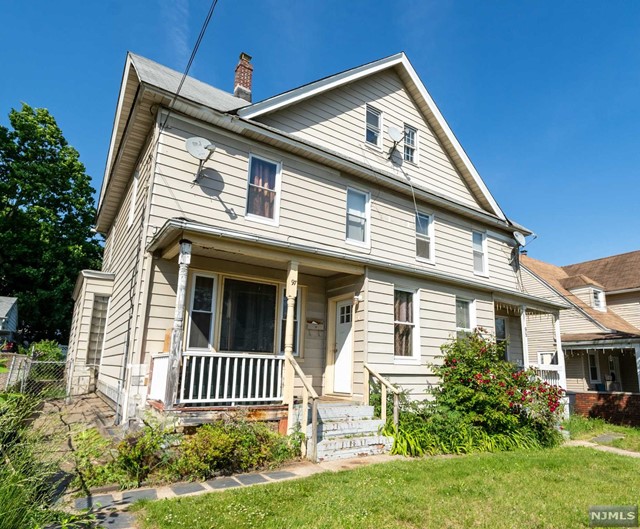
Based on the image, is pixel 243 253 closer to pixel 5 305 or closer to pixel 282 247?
pixel 282 247

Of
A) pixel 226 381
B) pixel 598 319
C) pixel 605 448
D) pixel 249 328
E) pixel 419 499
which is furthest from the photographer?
pixel 598 319

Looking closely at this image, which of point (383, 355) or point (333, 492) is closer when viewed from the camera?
point (333, 492)

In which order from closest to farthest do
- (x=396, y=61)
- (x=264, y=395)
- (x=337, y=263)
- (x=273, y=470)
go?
(x=273, y=470), (x=264, y=395), (x=337, y=263), (x=396, y=61)

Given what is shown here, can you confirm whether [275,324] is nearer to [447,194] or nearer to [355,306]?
[355,306]

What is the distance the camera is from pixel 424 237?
12398mm

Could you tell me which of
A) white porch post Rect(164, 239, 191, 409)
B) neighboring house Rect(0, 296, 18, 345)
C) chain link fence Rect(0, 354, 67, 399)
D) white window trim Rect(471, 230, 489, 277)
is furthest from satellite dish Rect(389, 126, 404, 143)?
neighboring house Rect(0, 296, 18, 345)

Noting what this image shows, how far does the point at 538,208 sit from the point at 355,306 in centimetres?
1542

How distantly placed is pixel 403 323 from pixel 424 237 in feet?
10.7

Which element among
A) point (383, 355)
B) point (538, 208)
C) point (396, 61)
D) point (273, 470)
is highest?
point (396, 61)

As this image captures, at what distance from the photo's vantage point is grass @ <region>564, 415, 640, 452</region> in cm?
1009

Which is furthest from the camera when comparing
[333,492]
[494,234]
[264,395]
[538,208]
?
[538,208]

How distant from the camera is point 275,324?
9.32 meters

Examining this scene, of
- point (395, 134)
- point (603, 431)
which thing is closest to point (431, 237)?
point (395, 134)

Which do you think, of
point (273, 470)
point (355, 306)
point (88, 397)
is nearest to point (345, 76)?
point (355, 306)
